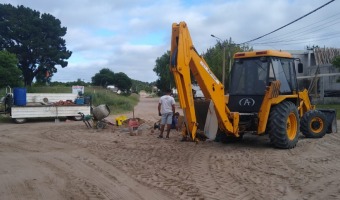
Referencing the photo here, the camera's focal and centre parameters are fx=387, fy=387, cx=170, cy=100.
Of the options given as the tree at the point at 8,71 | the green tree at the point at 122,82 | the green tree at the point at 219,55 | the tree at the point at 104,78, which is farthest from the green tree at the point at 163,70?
the tree at the point at 8,71

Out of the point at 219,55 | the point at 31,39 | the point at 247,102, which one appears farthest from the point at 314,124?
the point at 31,39

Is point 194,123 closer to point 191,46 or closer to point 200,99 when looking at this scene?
point 200,99

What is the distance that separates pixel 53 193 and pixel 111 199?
967 mm

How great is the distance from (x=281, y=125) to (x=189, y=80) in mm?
2611

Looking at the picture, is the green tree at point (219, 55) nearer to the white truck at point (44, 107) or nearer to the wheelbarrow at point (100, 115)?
the white truck at point (44, 107)

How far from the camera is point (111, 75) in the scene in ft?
293

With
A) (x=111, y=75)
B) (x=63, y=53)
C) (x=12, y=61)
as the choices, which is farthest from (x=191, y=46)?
(x=111, y=75)

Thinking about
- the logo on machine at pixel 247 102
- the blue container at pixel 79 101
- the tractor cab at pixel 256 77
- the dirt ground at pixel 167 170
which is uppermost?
the tractor cab at pixel 256 77

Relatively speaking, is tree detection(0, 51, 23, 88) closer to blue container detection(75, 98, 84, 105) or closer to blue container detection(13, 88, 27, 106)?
blue container detection(75, 98, 84, 105)

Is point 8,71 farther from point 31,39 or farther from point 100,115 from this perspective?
point 100,115

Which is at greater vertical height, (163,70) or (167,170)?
(163,70)

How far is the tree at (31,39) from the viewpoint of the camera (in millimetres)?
46250

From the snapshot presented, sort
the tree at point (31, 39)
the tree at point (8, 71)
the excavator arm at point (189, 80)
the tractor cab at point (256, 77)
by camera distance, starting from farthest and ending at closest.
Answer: the tree at point (31, 39)
the tree at point (8, 71)
the tractor cab at point (256, 77)
the excavator arm at point (189, 80)

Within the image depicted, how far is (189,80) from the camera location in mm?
9820
